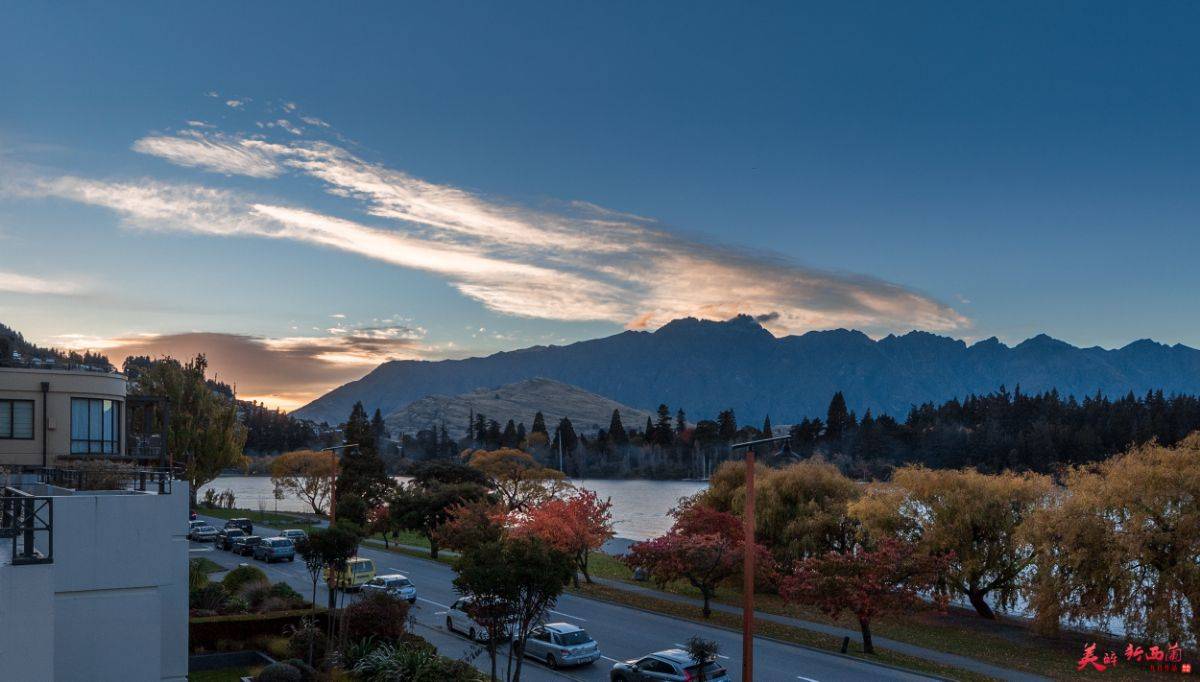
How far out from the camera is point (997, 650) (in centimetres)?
3334

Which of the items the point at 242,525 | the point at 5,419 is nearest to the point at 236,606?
the point at 5,419

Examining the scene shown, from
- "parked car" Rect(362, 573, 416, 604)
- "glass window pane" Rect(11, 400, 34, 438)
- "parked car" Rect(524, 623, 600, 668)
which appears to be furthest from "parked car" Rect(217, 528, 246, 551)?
"parked car" Rect(524, 623, 600, 668)

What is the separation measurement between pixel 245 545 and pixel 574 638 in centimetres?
3449

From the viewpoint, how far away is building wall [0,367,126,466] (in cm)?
2461

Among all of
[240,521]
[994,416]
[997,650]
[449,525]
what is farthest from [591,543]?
[994,416]

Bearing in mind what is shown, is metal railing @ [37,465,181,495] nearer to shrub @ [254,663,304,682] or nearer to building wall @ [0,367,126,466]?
building wall @ [0,367,126,466]

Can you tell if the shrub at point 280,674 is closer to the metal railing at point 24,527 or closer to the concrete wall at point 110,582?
the concrete wall at point 110,582

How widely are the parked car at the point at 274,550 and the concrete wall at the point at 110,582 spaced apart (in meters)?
34.6

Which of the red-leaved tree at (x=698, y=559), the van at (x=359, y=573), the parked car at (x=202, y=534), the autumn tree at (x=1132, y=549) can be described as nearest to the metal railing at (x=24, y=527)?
the van at (x=359, y=573)

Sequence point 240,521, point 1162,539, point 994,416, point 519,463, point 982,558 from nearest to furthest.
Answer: point 1162,539 → point 982,558 → point 240,521 → point 519,463 → point 994,416

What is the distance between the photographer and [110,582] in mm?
17047

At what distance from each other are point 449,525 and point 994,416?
429 feet

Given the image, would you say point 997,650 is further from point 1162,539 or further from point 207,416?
point 207,416

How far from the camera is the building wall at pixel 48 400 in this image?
24.6 meters
